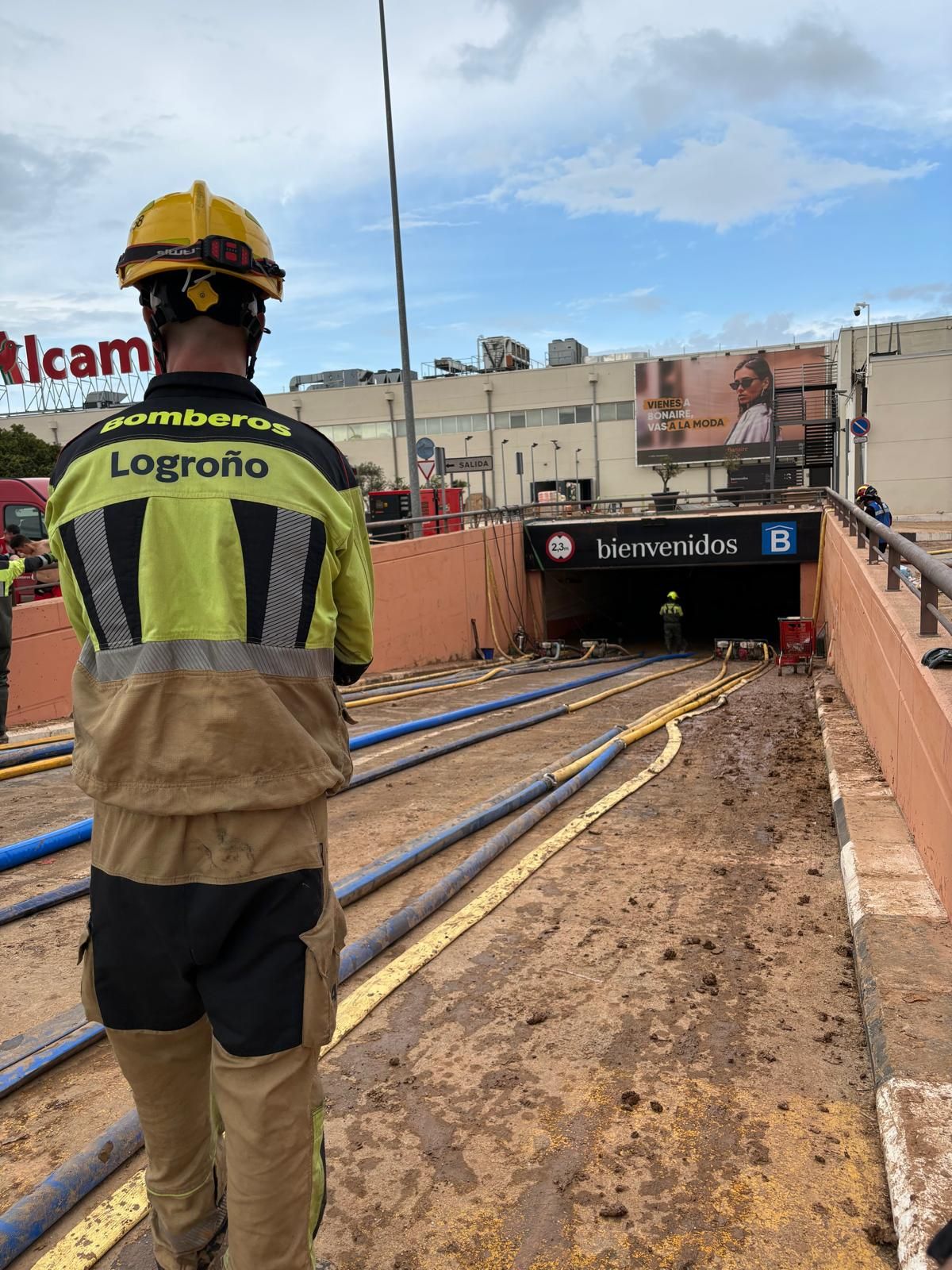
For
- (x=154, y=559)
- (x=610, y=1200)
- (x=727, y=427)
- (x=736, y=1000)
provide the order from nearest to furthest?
(x=154, y=559) → (x=610, y=1200) → (x=736, y=1000) → (x=727, y=427)

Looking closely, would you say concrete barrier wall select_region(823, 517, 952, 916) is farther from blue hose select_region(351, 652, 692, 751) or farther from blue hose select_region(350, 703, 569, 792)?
blue hose select_region(351, 652, 692, 751)

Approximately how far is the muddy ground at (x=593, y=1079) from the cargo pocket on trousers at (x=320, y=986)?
896 mm

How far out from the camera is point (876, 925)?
3771 millimetres

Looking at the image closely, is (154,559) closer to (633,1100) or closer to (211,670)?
(211,670)

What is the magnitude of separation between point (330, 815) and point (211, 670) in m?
4.40

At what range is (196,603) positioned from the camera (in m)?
1.81

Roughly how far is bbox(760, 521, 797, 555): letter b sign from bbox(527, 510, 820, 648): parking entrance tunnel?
0.06 ft

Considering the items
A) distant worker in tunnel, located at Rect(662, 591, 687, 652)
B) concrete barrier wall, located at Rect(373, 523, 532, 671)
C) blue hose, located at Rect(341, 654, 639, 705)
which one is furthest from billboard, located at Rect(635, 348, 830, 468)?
blue hose, located at Rect(341, 654, 639, 705)

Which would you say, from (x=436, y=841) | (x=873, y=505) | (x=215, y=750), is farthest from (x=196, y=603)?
(x=873, y=505)

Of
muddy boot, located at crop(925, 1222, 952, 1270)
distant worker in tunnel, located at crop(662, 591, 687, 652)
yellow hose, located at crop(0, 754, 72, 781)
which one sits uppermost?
muddy boot, located at crop(925, 1222, 952, 1270)

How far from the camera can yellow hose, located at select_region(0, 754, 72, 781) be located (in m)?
6.64

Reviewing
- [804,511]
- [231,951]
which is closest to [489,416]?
[804,511]

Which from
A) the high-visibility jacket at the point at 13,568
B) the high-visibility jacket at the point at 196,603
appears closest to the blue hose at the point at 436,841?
the high-visibility jacket at the point at 196,603

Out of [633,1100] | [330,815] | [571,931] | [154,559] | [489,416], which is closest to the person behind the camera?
[154,559]
